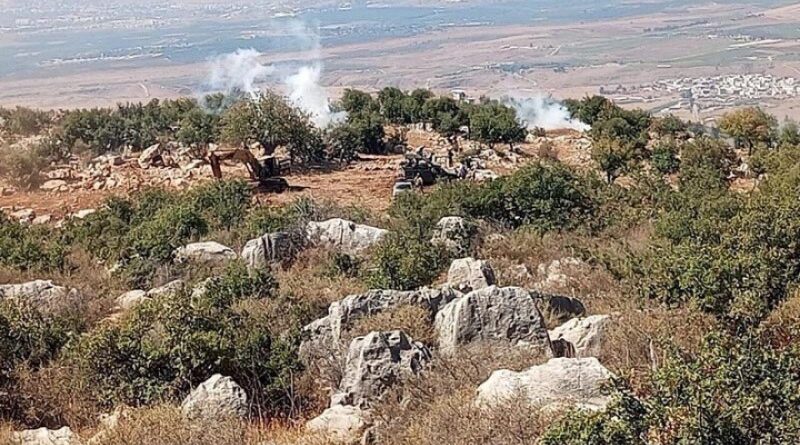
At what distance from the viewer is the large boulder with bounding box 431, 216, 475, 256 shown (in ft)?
47.8

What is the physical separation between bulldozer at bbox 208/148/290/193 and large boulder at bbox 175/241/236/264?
31.8 ft

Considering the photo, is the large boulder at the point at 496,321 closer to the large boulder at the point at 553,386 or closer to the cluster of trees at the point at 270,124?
the large boulder at the point at 553,386

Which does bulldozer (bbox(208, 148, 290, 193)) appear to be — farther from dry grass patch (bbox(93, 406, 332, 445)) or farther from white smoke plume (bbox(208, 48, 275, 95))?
white smoke plume (bbox(208, 48, 275, 95))

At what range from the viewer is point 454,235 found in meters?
14.9

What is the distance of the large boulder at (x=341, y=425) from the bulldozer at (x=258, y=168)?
17.7 meters

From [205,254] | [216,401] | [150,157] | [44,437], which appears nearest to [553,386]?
[216,401]

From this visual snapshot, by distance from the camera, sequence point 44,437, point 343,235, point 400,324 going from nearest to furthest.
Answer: point 44,437 → point 400,324 → point 343,235

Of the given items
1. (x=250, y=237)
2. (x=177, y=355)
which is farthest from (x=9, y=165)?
(x=177, y=355)

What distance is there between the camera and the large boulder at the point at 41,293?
1147 cm

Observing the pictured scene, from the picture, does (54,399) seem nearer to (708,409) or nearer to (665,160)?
(708,409)

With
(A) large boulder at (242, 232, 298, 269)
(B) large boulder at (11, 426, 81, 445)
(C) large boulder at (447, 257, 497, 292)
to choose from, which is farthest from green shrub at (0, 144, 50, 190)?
(B) large boulder at (11, 426, 81, 445)

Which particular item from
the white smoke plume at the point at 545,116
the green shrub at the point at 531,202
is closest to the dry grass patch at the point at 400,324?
the green shrub at the point at 531,202

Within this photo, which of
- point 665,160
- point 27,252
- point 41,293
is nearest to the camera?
point 41,293

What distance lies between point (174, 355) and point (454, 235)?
24.4 ft
